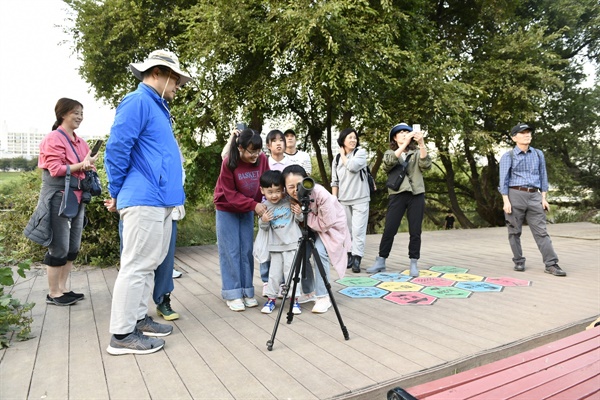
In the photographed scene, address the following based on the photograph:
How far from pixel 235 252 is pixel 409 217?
2252 mm

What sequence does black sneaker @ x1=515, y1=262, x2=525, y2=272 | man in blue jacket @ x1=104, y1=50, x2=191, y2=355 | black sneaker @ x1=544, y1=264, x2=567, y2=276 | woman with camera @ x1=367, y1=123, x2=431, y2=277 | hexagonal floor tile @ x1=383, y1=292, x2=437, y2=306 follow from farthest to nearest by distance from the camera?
black sneaker @ x1=515, y1=262, x2=525, y2=272 → black sneaker @ x1=544, y1=264, x2=567, y2=276 → woman with camera @ x1=367, y1=123, x2=431, y2=277 → hexagonal floor tile @ x1=383, y1=292, x2=437, y2=306 → man in blue jacket @ x1=104, y1=50, x2=191, y2=355

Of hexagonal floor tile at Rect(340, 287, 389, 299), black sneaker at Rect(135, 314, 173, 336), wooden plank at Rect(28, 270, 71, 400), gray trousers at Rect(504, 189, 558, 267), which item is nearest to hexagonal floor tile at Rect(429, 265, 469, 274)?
gray trousers at Rect(504, 189, 558, 267)

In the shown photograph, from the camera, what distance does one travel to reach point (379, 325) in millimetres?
3334

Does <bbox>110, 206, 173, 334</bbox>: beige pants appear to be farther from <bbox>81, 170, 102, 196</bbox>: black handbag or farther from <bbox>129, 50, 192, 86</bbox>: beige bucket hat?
<bbox>81, 170, 102, 196</bbox>: black handbag

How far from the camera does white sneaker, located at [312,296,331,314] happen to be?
3660 millimetres

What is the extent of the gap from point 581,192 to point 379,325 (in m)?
15.2

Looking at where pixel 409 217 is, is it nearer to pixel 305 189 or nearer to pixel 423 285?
pixel 423 285

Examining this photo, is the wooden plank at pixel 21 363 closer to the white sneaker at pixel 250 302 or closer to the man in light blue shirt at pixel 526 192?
the white sneaker at pixel 250 302

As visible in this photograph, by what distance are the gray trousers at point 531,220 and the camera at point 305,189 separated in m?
3.39

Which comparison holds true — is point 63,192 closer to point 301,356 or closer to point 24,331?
point 24,331

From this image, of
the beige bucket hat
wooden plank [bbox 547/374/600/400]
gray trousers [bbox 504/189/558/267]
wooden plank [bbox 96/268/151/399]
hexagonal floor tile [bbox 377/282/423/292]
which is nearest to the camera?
wooden plank [bbox 547/374/600/400]

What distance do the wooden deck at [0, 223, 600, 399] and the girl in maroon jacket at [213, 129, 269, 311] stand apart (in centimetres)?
23

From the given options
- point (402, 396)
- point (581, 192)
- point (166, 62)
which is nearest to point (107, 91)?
point (166, 62)

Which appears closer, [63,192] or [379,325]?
[379,325]
